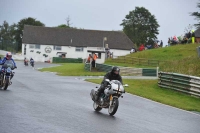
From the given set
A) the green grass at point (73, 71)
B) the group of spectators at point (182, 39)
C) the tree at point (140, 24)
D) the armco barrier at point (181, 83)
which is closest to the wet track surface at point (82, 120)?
the armco barrier at point (181, 83)

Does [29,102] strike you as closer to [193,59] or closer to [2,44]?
[193,59]

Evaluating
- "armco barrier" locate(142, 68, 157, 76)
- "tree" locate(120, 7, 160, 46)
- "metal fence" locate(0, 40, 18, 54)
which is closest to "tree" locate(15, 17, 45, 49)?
"metal fence" locate(0, 40, 18, 54)

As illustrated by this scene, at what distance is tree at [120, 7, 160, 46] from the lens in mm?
129000

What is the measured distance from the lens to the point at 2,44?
122438 mm

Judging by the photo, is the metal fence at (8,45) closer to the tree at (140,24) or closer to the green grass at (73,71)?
the tree at (140,24)

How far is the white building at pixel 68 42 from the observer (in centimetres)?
11131

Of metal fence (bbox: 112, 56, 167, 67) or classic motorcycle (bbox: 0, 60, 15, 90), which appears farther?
metal fence (bbox: 112, 56, 167, 67)

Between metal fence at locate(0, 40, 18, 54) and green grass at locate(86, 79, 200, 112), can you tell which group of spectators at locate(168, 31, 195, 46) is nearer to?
green grass at locate(86, 79, 200, 112)

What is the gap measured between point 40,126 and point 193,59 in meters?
27.9

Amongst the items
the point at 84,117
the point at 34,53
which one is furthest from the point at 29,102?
the point at 34,53

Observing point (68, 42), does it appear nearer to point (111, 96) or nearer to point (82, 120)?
point (111, 96)

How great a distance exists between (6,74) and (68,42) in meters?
89.7

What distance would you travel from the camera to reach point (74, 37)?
114 meters

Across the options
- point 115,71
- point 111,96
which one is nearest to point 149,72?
point 115,71
